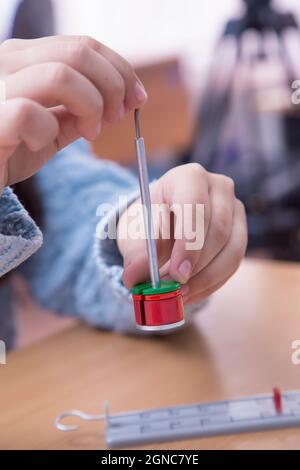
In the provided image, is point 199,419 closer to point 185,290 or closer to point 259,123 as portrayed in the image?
point 185,290

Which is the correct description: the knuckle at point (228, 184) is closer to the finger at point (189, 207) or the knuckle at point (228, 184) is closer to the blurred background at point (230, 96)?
the finger at point (189, 207)

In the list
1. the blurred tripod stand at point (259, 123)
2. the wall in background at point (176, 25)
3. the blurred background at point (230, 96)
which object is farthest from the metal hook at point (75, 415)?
the wall in background at point (176, 25)

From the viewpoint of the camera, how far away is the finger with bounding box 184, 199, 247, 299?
29 cm

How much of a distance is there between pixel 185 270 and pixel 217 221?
4 centimetres

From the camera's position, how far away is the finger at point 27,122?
0.22 meters

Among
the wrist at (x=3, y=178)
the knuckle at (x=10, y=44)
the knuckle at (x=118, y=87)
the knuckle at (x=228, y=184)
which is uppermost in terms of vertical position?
the knuckle at (x=10, y=44)

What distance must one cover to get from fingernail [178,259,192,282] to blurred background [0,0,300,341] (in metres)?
0.78

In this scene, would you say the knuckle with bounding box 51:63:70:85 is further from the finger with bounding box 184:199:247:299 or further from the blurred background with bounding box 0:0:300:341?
the blurred background with bounding box 0:0:300:341

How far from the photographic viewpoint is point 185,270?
0.27 m

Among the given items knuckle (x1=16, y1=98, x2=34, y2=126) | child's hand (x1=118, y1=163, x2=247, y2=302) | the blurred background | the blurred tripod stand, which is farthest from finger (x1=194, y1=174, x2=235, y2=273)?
the blurred tripod stand

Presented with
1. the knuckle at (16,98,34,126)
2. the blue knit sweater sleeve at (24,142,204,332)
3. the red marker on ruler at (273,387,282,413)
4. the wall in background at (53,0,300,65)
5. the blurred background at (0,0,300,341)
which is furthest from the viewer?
the wall in background at (53,0,300,65)

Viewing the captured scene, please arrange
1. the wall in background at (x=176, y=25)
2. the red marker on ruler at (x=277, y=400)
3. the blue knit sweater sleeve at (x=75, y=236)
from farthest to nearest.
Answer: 1. the wall in background at (x=176, y=25)
2. the blue knit sweater sleeve at (x=75, y=236)
3. the red marker on ruler at (x=277, y=400)

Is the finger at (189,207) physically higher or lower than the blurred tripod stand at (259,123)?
lower
